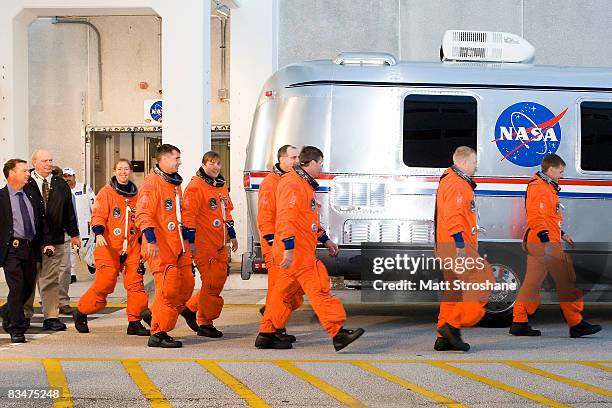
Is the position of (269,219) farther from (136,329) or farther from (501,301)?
(501,301)

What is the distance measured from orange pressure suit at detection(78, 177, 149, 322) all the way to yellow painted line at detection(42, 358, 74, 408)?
184cm

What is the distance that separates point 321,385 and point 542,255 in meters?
4.08

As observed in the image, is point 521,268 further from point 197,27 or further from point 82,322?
point 197,27

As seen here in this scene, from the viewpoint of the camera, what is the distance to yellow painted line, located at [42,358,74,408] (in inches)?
304

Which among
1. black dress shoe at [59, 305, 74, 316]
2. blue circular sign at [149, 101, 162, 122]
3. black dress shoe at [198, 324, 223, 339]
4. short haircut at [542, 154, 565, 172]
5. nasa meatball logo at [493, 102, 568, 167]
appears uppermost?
blue circular sign at [149, 101, 162, 122]

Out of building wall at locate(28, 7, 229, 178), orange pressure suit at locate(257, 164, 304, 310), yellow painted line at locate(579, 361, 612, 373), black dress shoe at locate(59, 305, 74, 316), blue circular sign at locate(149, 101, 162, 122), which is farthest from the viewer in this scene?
building wall at locate(28, 7, 229, 178)

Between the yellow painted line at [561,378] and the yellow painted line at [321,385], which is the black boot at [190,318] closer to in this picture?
the yellow painted line at [321,385]

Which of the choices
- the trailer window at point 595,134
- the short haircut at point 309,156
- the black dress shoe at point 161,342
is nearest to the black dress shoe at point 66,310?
the black dress shoe at point 161,342

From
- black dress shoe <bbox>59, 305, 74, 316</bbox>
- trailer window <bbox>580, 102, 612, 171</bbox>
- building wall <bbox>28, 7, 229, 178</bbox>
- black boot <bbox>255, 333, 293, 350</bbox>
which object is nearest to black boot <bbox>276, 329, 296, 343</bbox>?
black boot <bbox>255, 333, 293, 350</bbox>

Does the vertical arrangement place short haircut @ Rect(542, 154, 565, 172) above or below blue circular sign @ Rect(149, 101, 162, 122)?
below

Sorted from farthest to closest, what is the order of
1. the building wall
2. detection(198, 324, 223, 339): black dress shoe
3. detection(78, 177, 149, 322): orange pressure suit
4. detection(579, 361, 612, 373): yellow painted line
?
the building wall, detection(78, 177, 149, 322): orange pressure suit, detection(198, 324, 223, 339): black dress shoe, detection(579, 361, 612, 373): yellow painted line

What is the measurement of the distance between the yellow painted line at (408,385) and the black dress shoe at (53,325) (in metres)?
3.78

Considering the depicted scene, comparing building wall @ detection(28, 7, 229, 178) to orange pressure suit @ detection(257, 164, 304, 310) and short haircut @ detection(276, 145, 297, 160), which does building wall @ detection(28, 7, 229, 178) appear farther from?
orange pressure suit @ detection(257, 164, 304, 310)

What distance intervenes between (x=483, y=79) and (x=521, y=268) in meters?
2.17
